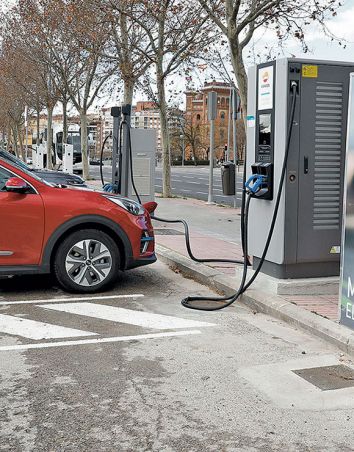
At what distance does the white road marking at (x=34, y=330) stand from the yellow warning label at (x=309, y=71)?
334 cm

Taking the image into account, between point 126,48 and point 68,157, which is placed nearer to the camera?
point 126,48

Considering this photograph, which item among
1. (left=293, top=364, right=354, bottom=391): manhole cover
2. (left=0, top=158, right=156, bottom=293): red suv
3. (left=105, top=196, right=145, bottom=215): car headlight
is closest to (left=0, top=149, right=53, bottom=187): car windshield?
(left=0, top=158, right=156, bottom=293): red suv

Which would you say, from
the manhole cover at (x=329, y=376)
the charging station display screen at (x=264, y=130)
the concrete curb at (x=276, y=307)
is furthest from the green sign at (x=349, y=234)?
the charging station display screen at (x=264, y=130)

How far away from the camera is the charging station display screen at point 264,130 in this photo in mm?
6508

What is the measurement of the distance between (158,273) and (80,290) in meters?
1.75

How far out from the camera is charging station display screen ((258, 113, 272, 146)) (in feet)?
21.4

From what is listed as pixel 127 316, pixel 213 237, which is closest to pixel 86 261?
pixel 127 316

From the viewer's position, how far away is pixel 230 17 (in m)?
13.5

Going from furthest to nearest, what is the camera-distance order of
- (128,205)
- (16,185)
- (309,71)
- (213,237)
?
(213,237) < (128,205) < (16,185) < (309,71)

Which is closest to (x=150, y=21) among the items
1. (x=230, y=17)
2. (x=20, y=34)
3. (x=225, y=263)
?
(x=230, y=17)

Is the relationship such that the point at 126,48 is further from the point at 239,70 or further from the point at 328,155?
the point at 328,155

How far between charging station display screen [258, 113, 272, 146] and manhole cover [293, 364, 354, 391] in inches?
107

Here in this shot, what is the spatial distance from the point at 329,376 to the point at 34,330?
104 inches

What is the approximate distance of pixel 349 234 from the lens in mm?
5082
